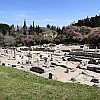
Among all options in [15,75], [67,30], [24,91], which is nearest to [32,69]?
[15,75]

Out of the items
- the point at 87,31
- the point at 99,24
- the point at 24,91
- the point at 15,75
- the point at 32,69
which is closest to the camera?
the point at 24,91

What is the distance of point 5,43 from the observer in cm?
7019

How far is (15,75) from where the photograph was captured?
1400cm

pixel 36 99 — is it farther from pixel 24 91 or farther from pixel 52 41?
pixel 52 41

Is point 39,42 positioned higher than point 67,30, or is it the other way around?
point 67,30

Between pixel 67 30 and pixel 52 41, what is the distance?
650 centimetres

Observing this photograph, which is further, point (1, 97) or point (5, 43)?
point (5, 43)

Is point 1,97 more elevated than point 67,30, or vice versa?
point 67,30

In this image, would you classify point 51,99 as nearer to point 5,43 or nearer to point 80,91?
point 80,91

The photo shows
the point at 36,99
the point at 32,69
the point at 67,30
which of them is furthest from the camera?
the point at 67,30

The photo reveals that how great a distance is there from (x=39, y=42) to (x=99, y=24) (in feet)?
142

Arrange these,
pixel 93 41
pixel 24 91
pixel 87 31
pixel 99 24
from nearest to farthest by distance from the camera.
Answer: pixel 24 91 < pixel 93 41 < pixel 87 31 < pixel 99 24

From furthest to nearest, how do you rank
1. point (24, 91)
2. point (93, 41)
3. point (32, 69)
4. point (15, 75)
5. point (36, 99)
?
1. point (93, 41)
2. point (32, 69)
3. point (15, 75)
4. point (24, 91)
5. point (36, 99)

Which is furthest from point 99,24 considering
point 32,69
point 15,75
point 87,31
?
point 15,75
